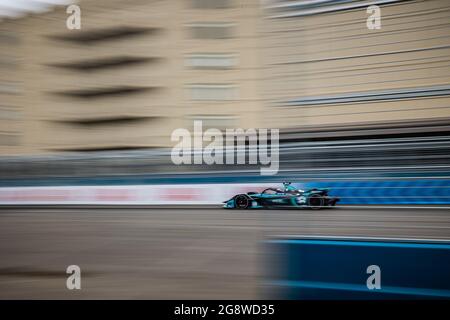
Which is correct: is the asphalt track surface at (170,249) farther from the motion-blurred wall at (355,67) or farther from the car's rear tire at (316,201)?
the motion-blurred wall at (355,67)

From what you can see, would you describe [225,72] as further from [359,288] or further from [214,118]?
[359,288]

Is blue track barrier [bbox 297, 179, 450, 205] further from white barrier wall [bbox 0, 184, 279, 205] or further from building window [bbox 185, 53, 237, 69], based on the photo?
building window [bbox 185, 53, 237, 69]

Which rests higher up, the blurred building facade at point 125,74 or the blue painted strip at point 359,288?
the blurred building facade at point 125,74

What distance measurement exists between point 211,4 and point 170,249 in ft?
35.1

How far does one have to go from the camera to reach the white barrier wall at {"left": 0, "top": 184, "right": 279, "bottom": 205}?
8.42 m

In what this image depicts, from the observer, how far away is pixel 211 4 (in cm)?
1360

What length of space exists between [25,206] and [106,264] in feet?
23.2

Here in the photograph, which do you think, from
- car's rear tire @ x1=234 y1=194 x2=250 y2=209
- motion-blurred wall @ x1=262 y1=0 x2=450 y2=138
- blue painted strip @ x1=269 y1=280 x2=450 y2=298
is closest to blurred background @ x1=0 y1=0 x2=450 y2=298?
motion-blurred wall @ x1=262 y1=0 x2=450 y2=138

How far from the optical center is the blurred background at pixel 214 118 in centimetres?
135

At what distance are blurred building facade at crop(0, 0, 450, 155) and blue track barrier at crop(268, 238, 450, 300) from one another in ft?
1.40

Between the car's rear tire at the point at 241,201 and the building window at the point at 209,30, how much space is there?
20.8 feet
